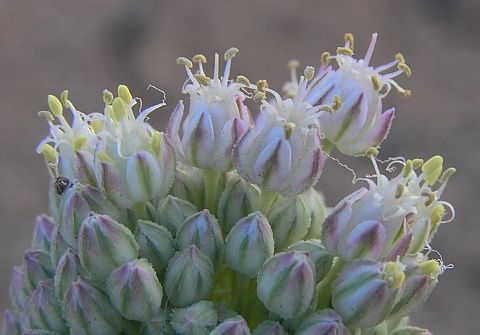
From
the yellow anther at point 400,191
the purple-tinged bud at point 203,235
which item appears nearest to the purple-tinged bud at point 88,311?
the purple-tinged bud at point 203,235

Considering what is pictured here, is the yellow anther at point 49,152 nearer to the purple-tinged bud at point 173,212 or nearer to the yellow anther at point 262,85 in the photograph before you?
the purple-tinged bud at point 173,212

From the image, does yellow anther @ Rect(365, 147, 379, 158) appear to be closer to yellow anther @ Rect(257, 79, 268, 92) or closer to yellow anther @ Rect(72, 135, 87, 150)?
yellow anther @ Rect(257, 79, 268, 92)

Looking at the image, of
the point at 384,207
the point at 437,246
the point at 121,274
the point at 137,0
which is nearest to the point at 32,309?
the point at 121,274

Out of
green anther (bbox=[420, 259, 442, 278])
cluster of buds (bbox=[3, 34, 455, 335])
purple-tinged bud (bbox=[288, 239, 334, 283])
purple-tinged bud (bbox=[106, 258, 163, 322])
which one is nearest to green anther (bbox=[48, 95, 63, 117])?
cluster of buds (bbox=[3, 34, 455, 335])

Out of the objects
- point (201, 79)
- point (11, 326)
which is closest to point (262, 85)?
point (201, 79)

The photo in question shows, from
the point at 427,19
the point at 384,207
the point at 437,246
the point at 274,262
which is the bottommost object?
the point at 274,262

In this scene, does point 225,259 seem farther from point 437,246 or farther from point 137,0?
point 137,0
